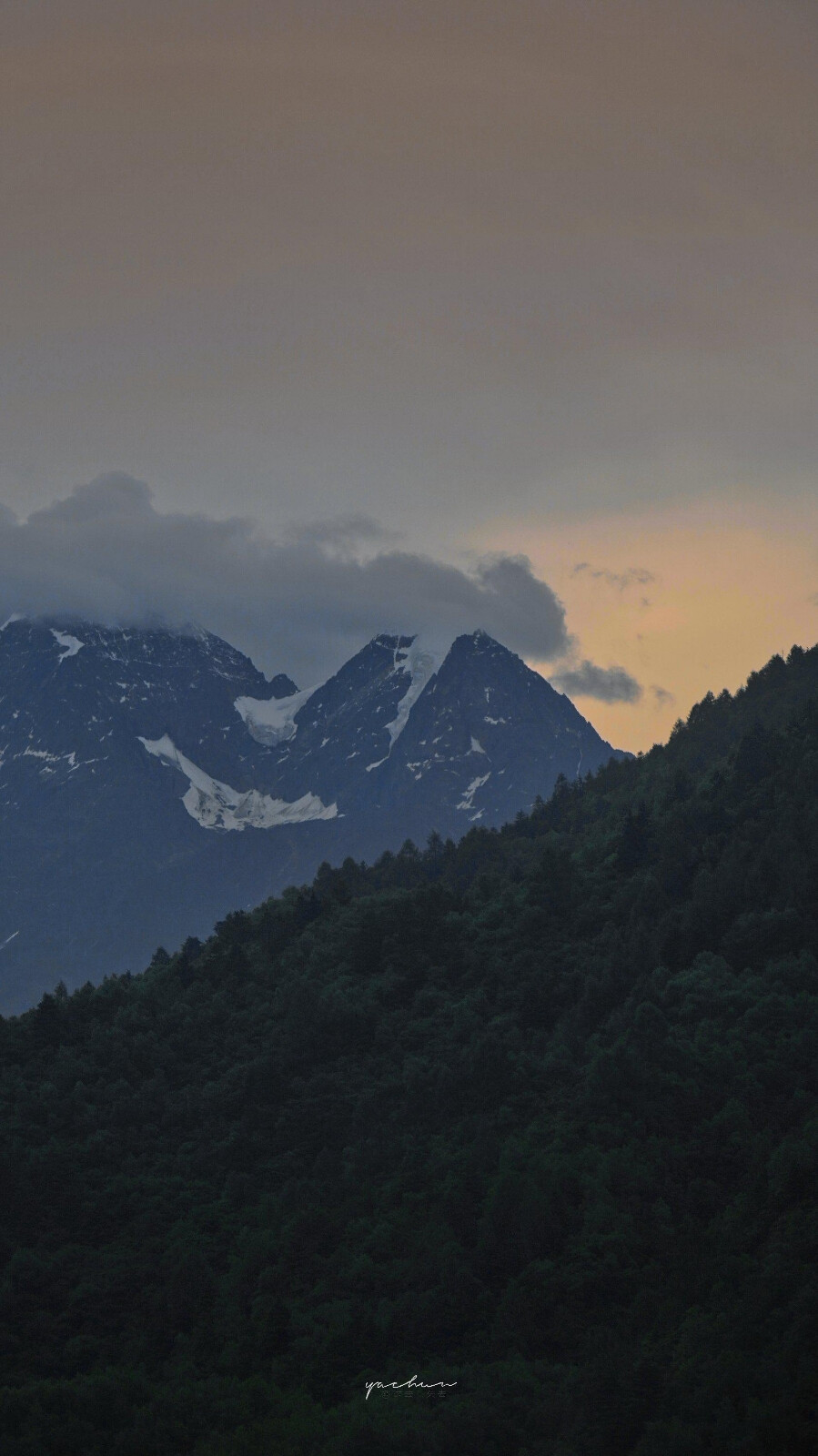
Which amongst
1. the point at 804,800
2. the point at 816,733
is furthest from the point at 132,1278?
the point at 816,733

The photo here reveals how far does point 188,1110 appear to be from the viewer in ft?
416

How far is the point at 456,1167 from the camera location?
359ft

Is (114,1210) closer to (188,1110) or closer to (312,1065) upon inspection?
(188,1110)

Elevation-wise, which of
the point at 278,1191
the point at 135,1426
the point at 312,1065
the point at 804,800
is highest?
the point at 804,800

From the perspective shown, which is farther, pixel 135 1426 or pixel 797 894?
pixel 797 894

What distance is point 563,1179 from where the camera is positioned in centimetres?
10275

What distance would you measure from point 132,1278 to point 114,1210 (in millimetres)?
8750

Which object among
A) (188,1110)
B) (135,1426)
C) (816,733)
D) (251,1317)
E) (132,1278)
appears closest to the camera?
(135,1426)

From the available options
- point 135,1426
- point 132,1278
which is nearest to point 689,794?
point 132,1278

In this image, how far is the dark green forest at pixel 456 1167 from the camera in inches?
3337

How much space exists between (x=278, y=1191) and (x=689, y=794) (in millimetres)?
70525

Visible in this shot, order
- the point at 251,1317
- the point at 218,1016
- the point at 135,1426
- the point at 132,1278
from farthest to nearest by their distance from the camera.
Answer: the point at 218,1016 → the point at 132,1278 → the point at 251,1317 → the point at 135,1426

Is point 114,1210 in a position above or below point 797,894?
below

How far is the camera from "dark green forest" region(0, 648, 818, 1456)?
84750mm
